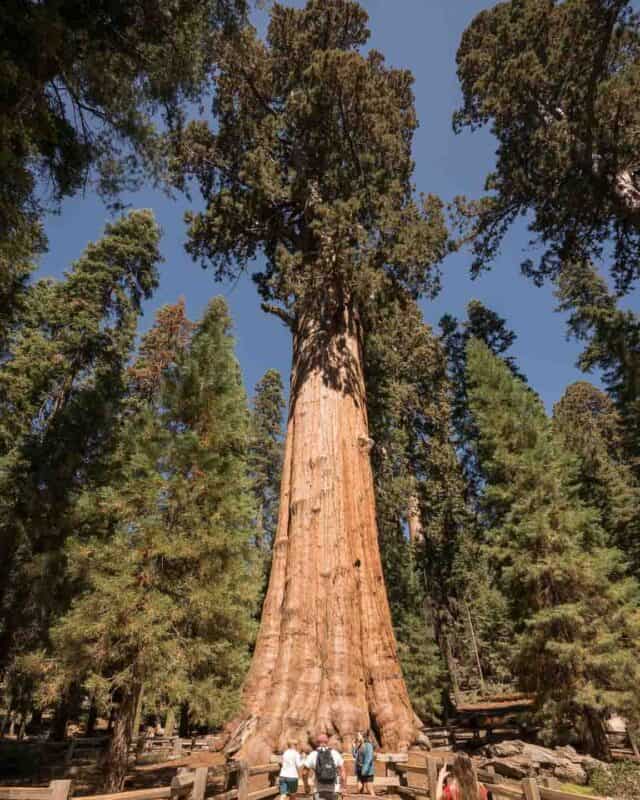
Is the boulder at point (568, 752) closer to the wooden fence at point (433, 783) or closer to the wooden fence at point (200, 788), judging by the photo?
the wooden fence at point (433, 783)

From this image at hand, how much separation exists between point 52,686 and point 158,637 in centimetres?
208

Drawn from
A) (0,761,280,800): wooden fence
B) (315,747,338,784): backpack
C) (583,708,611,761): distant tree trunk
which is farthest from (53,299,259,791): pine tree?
(583,708,611,761): distant tree trunk

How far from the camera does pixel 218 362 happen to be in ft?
41.1

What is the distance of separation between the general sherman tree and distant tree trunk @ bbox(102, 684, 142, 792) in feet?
9.24

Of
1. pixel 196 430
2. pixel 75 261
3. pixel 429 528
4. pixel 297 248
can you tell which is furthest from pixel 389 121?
pixel 429 528

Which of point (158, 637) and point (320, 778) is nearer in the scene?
point (320, 778)

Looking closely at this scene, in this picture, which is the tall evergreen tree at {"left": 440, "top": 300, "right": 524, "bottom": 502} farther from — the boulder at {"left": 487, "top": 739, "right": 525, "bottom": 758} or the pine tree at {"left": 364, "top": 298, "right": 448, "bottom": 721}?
the boulder at {"left": 487, "top": 739, "right": 525, "bottom": 758}

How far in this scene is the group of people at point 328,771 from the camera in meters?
5.76

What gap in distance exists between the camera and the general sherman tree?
7.55 metres

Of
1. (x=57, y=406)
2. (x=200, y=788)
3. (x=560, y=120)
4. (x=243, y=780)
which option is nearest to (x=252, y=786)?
(x=243, y=780)

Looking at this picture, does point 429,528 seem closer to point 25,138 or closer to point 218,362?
point 218,362

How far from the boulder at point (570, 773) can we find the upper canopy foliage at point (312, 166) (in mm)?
11246

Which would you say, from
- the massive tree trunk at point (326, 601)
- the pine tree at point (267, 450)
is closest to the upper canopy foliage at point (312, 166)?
the massive tree trunk at point (326, 601)

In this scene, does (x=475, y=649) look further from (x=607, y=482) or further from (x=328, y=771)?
(x=328, y=771)
